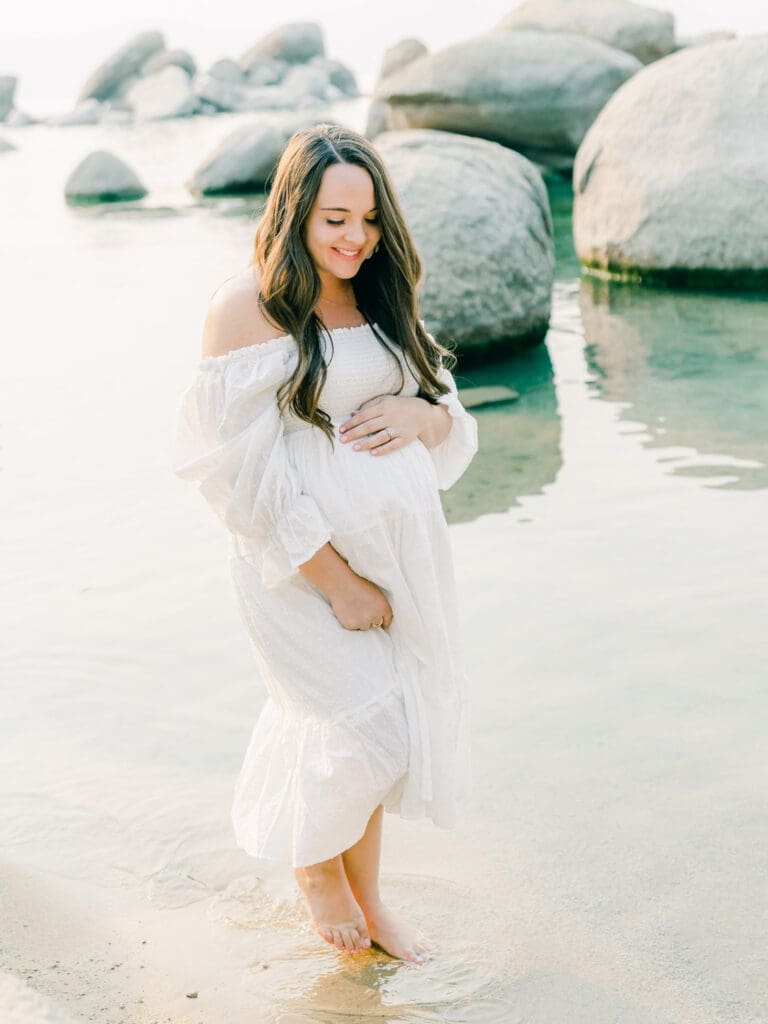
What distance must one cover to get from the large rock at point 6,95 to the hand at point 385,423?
4107 centimetres

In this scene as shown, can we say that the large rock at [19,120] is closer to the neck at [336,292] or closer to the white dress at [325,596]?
the neck at [336,292]

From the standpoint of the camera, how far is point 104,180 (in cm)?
1736

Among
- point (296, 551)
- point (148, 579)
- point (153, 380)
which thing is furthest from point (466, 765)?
point (153, 380)

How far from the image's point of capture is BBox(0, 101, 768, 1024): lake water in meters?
2.85

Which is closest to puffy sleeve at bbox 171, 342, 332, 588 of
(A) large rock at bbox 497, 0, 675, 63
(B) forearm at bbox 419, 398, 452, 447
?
(B) forearm at bbox 419, 398, 452, 447

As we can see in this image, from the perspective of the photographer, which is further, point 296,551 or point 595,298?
point 595,298

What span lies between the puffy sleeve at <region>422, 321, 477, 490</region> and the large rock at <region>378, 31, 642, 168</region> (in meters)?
13.6

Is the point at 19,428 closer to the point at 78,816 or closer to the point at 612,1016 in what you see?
the point at 78,816

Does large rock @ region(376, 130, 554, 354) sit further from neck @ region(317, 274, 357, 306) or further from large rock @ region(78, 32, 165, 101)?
large rock @ region(78, 32, 165, 101)

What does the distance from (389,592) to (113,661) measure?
195cm

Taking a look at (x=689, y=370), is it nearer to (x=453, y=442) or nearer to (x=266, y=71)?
(x=453, y=442)

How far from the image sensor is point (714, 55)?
9.94 m

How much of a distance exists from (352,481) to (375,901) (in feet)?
3.13

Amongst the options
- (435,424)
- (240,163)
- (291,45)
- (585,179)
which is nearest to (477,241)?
(585,179)
